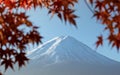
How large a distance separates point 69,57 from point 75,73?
69.8ft

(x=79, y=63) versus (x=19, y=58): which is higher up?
(x=19, y=58)

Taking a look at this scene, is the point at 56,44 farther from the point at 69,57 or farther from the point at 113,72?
the point at 113,72

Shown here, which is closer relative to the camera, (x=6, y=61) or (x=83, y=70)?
(x=6, y=61)

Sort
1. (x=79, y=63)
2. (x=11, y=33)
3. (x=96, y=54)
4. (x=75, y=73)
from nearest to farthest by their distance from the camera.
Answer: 1. (x=11, y=33)
2. (x=75, y=73)
3. (x=79, y=63)
4. (x=96, y=54)

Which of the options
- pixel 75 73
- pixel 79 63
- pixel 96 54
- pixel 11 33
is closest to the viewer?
pixel 11 33

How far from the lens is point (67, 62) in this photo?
147875 millimetres

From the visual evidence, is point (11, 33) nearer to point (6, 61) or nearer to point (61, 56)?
point (6, 61)

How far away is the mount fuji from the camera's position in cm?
13838

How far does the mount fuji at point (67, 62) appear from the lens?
138375 millimetres

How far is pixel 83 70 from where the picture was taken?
14025cm

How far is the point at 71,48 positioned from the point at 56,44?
875 cm

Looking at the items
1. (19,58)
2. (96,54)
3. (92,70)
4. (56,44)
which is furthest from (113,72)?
(19,58)

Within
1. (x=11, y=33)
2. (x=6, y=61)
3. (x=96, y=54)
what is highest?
(x=11, y=33)

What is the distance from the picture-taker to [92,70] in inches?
5512
